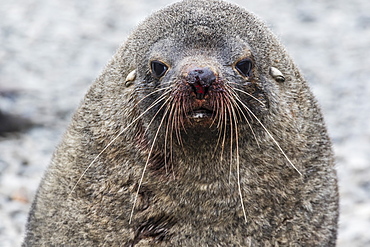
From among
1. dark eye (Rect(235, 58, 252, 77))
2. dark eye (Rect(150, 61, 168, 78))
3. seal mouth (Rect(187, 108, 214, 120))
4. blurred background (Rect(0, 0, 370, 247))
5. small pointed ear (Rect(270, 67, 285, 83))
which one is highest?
blurred background (Rect(0, 0, 370, 247))

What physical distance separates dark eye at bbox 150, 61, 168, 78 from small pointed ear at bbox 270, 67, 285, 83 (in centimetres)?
92

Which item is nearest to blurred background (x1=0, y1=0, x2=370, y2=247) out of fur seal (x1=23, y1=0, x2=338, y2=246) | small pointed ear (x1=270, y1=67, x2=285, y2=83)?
small pointed ear (x1=270, y1=67, x2=285, y2=83)

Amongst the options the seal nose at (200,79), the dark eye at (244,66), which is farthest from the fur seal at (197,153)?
the seal nose at (200,79)

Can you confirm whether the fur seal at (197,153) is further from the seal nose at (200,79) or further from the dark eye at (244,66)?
the seal nose at (200,79)

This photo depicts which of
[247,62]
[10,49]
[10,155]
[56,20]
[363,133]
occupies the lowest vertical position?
[247,62]

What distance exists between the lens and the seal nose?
15.0 feet

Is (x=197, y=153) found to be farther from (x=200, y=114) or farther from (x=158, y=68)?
(x=158, y=68)

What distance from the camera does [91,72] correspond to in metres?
13.1

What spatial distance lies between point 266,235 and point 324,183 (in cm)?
72

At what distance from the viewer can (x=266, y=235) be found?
5348mm

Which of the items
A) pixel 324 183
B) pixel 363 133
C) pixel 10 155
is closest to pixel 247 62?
pixel 324 183

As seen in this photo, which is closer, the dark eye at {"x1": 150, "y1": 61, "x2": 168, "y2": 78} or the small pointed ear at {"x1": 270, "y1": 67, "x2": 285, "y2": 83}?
the dark eye at {"x1": 150, "y1": 61, "x2": 168, "y2": 78}

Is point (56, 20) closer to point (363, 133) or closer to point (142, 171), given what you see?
point (363, 133)

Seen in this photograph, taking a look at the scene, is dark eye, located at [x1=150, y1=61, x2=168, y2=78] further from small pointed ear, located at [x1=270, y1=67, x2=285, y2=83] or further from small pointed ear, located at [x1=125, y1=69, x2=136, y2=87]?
small pointed ear, located at [x1=270, y1=67, x2=285, y2=83]
